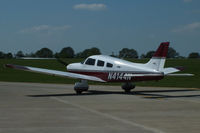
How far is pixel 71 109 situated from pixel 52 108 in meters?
0.78

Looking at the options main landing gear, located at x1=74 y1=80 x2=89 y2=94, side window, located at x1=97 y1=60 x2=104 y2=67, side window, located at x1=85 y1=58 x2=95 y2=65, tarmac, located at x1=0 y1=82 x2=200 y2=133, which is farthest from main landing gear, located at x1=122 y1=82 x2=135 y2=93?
tarmac, located at x1=0 y1=82 x2=200 y2=133

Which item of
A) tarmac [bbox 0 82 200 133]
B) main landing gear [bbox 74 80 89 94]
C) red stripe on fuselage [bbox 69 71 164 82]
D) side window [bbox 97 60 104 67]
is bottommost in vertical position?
tarmac [bbox 0 82 200 133]

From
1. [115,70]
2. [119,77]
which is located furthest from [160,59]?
[115,70]

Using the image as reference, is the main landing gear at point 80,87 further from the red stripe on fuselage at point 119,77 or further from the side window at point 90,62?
the side window at point 90,62

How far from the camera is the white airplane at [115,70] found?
19.4 meters

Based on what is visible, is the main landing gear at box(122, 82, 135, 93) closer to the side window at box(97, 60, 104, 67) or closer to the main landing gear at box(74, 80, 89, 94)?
the side window at box(97, 60, 104, 67)

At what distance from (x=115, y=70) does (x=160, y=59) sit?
98.6 inches

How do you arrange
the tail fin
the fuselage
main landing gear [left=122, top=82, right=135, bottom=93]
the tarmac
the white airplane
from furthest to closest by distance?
main landing gear [left=122, top=82, right=135, bottom=93]
the tail fin
the white airplane
the fuselage
the tarmac

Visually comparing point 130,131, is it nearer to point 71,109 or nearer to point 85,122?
point 85,122

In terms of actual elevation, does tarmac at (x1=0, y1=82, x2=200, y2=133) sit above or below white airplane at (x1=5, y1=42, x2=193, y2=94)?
below

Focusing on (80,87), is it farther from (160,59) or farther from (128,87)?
(160,59)

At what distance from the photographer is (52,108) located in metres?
14.3

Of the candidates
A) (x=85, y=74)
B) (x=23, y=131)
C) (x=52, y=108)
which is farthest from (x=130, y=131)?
(x=85, y=74)

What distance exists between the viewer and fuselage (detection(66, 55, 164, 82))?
63.3ft
